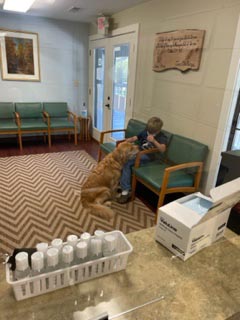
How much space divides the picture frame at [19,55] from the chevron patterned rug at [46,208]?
1.97 m

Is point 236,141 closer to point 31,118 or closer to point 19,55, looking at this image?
point 31,118

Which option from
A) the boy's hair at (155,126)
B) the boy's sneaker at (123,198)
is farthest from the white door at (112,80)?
the boy's sneaker at (123,198)

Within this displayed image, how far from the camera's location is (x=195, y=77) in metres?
2.53

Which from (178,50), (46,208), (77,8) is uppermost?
(77,8)

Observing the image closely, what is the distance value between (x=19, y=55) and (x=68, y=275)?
4.86m

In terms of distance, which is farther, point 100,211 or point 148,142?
point 148,142

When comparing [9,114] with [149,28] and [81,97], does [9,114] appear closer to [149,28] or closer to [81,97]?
[81,97]

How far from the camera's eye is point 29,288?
708mm

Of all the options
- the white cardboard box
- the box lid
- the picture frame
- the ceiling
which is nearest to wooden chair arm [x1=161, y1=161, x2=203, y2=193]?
the white cardboard box

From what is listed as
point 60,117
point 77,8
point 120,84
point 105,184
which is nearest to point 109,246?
point 105,184

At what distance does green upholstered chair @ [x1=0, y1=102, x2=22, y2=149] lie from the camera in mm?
4266

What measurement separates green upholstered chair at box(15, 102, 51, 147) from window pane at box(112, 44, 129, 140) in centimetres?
138

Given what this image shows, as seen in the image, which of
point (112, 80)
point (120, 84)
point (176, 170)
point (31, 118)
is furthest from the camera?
point (31, 118)

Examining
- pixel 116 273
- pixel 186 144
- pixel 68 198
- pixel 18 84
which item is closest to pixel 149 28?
pixel 186 144
